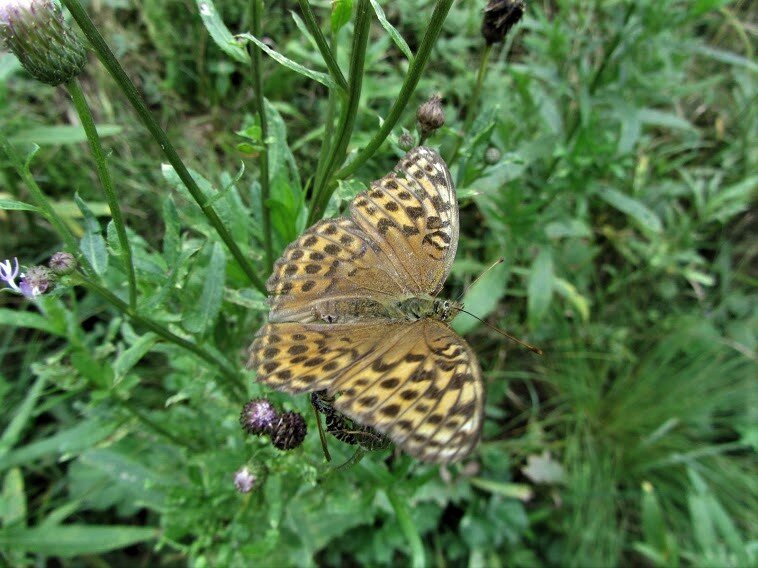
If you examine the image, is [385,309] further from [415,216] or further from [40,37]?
[40,37]

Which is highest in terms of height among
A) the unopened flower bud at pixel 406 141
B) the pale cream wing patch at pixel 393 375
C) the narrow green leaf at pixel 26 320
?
the unopened flower bud at pixel 406 141

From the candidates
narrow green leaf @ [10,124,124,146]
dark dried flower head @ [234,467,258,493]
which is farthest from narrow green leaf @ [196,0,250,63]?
narrow green leaf @ [10,124,124,146]

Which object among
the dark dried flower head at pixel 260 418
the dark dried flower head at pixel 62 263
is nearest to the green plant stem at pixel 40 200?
the dark dried flower head at pixel 62 263

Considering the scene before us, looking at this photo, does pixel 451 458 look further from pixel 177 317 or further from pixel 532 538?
pixel 532 538

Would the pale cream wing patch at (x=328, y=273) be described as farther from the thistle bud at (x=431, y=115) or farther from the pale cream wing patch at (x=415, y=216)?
the thistle bud at (x=431, y=115)

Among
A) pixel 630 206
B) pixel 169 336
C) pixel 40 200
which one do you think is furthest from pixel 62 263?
pixel 630 206

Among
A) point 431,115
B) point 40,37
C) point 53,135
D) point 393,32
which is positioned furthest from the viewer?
point 53,135
